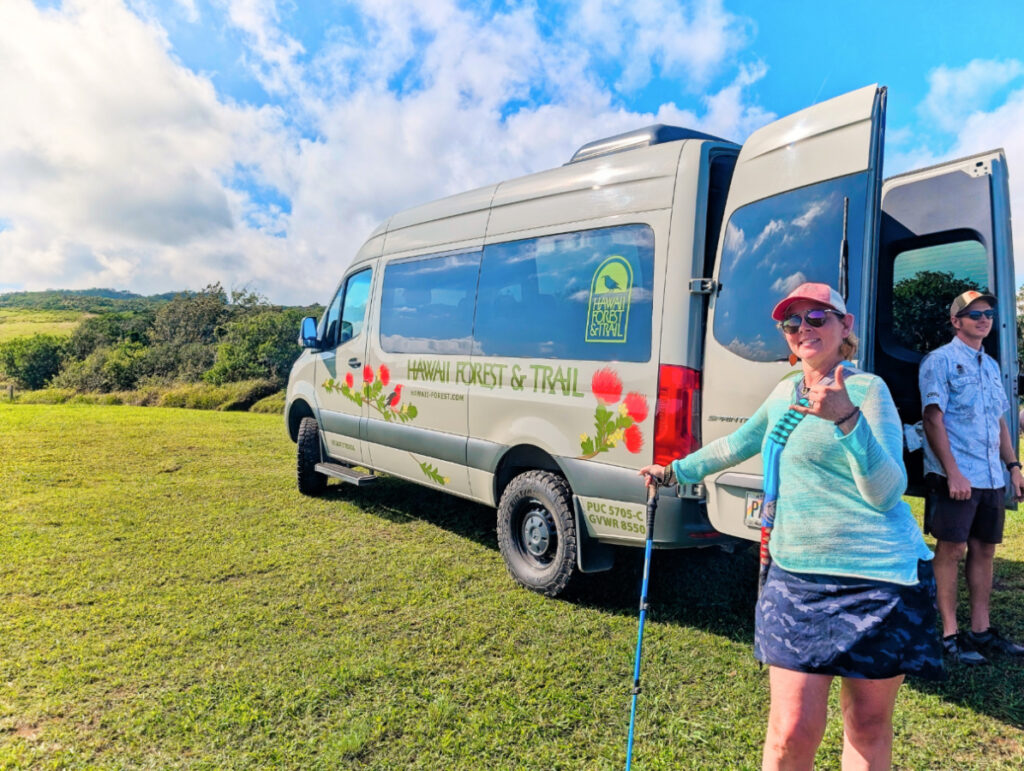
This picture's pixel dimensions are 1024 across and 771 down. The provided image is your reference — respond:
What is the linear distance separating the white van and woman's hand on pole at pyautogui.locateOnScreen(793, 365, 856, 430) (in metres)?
1.41

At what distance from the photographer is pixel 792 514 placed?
75.1 inches

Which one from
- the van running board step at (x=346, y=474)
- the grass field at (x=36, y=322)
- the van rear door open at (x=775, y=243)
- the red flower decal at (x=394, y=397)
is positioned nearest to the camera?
the van rear door open at (x=775, y=243)

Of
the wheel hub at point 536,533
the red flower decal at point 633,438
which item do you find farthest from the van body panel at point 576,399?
the wheel hub at point 536,533

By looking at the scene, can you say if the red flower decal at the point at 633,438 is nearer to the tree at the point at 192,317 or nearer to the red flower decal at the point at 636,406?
the red flower decal at the point at 636,406

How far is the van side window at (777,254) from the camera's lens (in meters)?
2.96

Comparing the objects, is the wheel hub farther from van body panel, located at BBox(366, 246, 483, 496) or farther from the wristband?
the wristband

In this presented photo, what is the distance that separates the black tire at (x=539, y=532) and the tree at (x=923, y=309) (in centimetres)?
250

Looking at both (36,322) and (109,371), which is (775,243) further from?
(36,322)

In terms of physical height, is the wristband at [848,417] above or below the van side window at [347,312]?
below

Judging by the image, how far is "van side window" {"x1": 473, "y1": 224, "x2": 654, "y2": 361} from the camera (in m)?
3.70

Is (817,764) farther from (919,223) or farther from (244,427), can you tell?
(244,427)

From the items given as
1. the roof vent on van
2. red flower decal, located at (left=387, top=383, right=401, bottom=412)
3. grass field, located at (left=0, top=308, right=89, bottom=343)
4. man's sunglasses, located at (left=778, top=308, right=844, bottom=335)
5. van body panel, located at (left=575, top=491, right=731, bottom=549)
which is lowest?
van body panel, located at (left=575, top=491, right=731, bottom=549)

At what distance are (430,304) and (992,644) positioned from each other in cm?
415

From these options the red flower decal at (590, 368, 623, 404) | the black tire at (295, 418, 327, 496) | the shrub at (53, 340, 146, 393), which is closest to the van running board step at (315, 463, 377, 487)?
the black tire at (295, 418, 327, 496)
